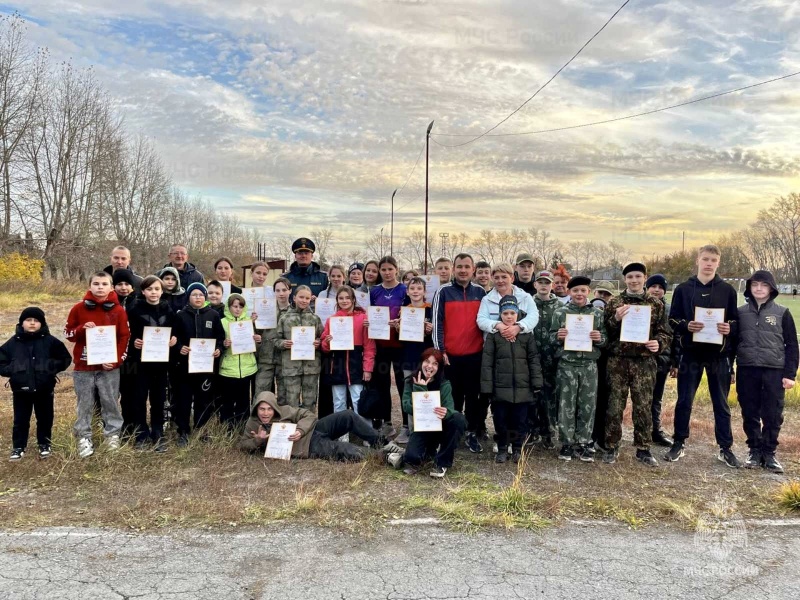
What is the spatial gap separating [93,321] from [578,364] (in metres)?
5.46

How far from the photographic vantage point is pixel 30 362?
5.76m

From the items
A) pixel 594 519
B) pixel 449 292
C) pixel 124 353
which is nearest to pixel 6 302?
pixel 124 353

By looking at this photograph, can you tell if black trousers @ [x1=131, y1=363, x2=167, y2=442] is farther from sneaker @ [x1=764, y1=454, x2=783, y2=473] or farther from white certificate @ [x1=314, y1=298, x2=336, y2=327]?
sneaker @ [x1=764, y1=454, x2=783, y2=473]

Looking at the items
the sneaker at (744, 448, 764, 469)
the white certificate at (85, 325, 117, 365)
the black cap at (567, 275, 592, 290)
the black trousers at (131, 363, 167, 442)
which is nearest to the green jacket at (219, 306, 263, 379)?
the black trousers at (131, 363, 167, 442)

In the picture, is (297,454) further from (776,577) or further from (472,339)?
(776,577)

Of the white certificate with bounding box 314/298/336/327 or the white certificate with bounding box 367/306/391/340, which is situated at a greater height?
the white certificate with bounding box 314/298/336/327

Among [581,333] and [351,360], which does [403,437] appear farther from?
[581,333]

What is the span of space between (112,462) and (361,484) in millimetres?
2712

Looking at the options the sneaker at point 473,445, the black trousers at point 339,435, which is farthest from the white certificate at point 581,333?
the black trousers at point 339,435

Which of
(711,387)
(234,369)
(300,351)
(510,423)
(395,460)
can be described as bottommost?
(395,460)

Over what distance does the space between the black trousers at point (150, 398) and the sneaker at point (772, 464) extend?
711 cm

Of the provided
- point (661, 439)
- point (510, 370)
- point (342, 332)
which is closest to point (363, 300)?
point (342, 332)

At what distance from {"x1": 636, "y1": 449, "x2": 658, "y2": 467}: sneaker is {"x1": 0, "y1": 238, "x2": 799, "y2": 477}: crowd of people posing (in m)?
0.02

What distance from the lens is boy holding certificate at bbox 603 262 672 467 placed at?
20.0 ft
